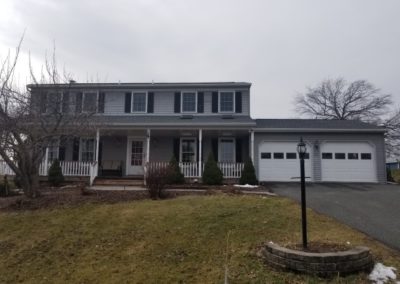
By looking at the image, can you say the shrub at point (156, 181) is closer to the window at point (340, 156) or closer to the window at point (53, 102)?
the window at point (53, 102)

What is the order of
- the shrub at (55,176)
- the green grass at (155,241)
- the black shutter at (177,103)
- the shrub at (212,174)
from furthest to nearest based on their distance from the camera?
the black shutter at (177,103), the shrub at (55,176), the shrub at (212,174), the green grass at (155,241)

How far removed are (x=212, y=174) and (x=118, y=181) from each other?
429 cm

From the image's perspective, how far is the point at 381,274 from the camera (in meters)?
4.89

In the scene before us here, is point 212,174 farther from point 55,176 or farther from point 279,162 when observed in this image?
point 55,176

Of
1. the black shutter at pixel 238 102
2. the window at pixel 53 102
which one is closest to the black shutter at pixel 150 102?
the black shutter at pixel 238 102

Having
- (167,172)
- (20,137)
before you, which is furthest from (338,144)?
(20,137)

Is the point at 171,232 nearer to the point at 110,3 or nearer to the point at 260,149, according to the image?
the point at 110,3

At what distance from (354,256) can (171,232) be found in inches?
140

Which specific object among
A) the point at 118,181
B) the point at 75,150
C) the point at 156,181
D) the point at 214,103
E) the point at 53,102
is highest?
the point at 214,103

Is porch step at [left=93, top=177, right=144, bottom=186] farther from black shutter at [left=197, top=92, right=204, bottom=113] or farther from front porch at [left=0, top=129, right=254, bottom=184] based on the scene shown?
black shutter at [left=197, top=92, right=204, bottom=113]

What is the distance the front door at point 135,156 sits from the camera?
17641 mm

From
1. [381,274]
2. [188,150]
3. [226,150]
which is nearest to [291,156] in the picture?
[226,150]

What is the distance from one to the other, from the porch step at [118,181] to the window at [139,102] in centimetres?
448

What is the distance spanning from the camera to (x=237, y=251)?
600cm
